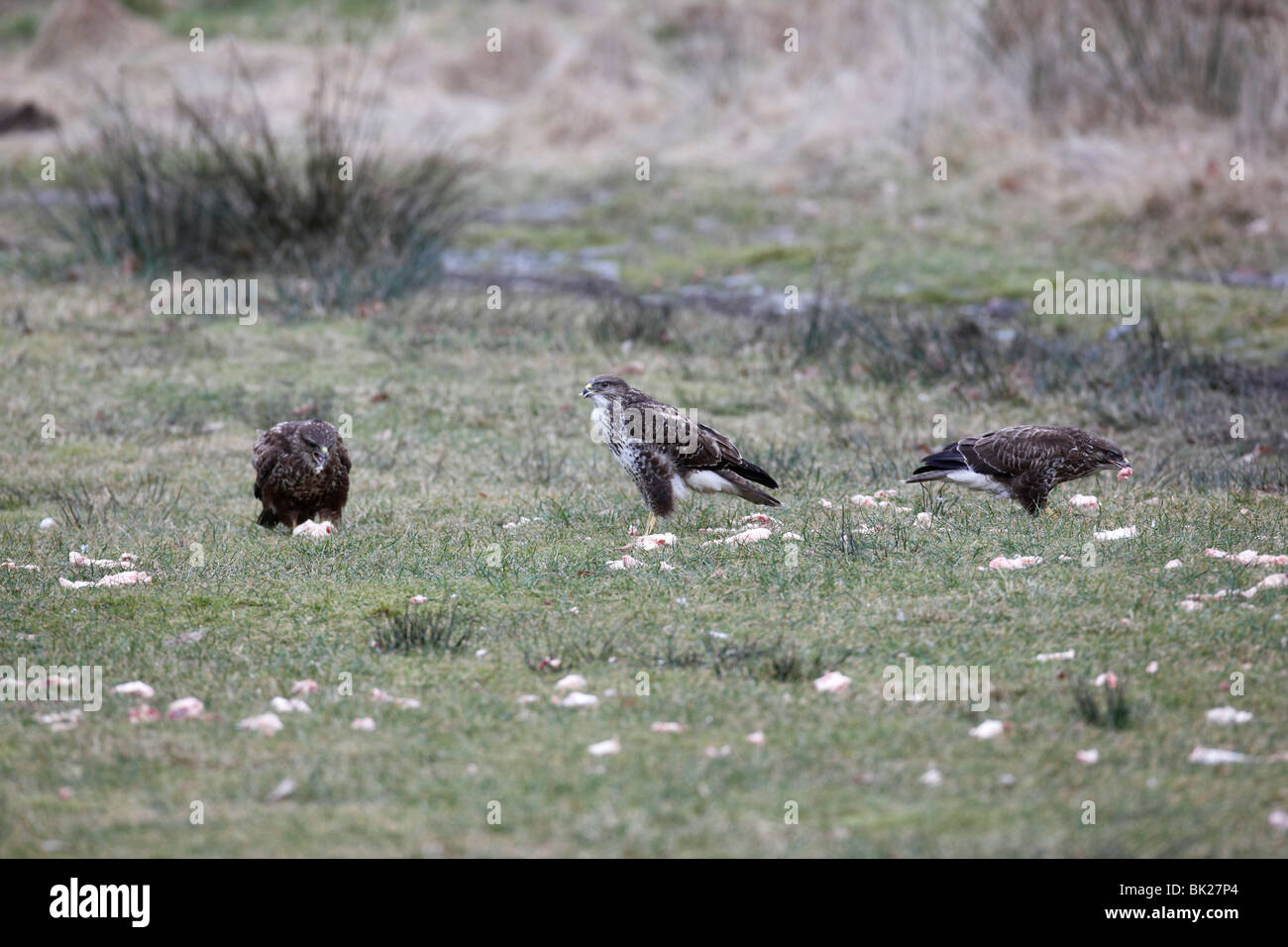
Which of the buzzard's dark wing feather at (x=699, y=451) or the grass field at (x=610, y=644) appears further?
the buzzard's dark wing feather at (x=699, y=451)

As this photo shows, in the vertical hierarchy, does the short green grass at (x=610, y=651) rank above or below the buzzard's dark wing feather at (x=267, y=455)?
below

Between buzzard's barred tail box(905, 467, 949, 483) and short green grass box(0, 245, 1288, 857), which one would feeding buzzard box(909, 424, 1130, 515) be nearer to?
buzzard's barred tail box(905, 467, 949, 483)

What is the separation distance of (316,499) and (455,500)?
1.19m

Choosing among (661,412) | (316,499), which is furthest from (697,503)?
(316,499)

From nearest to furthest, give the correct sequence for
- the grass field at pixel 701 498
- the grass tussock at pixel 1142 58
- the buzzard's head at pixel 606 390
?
the grass field at pixel 701 498, the buzzard's head at pixel 606 390, the grass tussock at pixel 1142 58

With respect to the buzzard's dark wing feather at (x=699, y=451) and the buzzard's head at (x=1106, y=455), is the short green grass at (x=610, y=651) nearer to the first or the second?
the buzzard's head at (x=1106, y=455)

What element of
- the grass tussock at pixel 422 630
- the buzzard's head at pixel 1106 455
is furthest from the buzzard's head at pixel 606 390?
the buzzard's head at pixel 1106 455

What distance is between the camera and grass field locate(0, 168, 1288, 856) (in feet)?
16.2

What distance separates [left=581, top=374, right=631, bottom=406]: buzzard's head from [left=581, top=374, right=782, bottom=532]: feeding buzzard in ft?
0.16

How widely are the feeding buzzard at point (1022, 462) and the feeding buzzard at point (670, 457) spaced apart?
3.39ft

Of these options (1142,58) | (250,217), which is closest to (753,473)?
(250,217)

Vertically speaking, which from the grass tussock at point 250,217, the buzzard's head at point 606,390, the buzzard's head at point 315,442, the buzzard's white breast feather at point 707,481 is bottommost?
the buzzard's white breast feather at point 707,481

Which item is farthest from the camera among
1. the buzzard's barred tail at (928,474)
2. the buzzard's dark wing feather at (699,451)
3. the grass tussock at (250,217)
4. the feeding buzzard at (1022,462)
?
the grass tussock at (250,217)

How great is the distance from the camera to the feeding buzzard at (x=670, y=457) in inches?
332
